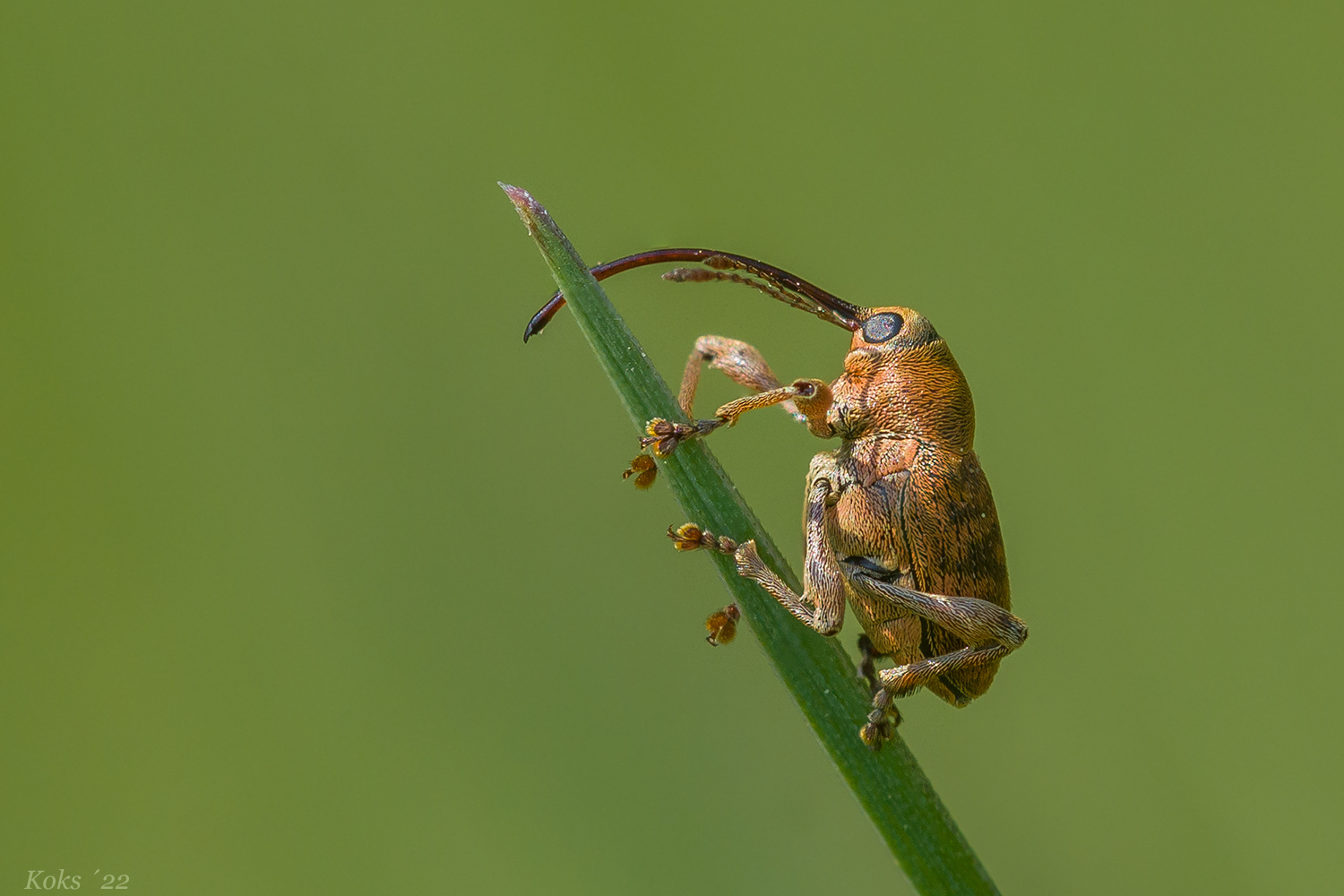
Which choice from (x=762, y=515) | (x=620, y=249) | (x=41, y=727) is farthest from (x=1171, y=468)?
(x=41, y=727)

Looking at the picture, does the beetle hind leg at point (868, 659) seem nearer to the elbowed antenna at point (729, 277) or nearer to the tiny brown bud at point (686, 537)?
the tiny brown bud at point (686, 537)

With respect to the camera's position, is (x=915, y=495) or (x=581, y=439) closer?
(x=915, y=495)

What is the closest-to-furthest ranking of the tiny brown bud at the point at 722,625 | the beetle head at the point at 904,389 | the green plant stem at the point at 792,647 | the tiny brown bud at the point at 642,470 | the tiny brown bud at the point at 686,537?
the green plant stem at the point at 792,647
the tiny brown bud at the point at 686,537
the tiny brown bud at the point at 642,470
the tiny brown bud at the point at 722,625
the beetle head at the point at 904,389

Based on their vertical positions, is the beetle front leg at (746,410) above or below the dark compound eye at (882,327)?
below

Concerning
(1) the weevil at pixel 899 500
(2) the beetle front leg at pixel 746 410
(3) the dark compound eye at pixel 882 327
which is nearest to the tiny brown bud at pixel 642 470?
(1) the weevil at pixel 899 500

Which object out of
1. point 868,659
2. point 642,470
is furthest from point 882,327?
point 868,659

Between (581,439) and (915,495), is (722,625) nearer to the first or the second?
(915,495)
